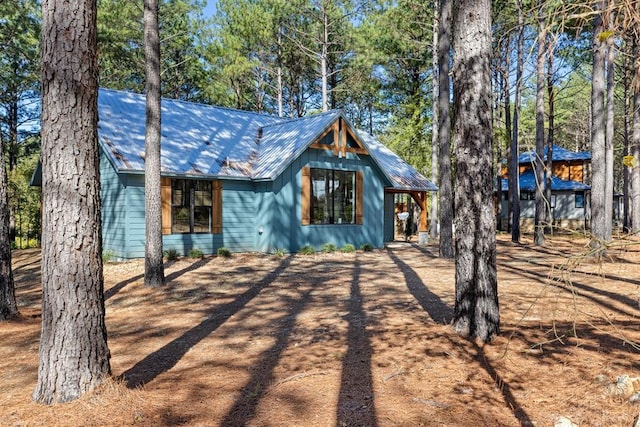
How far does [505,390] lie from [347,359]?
1.46 meters

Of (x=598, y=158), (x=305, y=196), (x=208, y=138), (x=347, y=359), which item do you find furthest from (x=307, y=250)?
(x=347, y=359)

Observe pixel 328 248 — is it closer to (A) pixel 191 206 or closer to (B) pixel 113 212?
(A) pixel 191 206

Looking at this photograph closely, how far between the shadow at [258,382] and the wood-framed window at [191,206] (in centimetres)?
771

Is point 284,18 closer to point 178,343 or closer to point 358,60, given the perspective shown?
point 358,60

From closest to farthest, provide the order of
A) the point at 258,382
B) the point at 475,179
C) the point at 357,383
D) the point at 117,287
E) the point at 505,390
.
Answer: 1. the point at 505,390
2. the point at 357,383
3. the point at 258,382
4. the point at 475,179
5. the point at 117,287

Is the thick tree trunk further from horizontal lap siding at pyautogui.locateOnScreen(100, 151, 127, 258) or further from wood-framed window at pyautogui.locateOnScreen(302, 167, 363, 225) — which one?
wood-framed window at pyautogui.locateOnScreen(302, 167, 363, 225)

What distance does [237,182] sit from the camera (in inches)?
562

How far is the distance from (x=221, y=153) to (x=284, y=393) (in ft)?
39.2

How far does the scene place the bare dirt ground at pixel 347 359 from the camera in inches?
129

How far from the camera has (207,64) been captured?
27109 millimetres

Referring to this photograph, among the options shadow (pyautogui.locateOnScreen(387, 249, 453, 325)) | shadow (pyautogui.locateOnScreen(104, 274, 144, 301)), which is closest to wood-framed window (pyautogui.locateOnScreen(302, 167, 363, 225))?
shadow (pyautogui.locateOnScreen(387, 249, 453, 325))

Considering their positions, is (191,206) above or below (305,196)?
below

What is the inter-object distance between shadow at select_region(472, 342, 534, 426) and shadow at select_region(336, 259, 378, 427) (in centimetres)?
102

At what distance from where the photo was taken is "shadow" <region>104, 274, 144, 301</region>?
8436 mm
